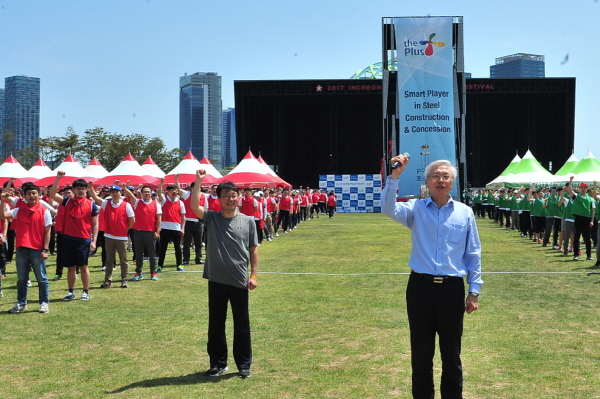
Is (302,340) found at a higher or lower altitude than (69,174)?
lower

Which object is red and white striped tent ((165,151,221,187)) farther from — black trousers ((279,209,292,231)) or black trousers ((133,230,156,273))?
black trousers ((133,230,156,273))

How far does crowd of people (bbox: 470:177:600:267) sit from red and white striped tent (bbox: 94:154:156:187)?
14.6 m

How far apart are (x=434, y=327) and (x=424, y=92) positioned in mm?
32395

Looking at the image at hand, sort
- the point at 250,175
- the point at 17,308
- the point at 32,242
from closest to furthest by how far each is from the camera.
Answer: the point at 32,242 < the point at 17,308 < the point at 250,175

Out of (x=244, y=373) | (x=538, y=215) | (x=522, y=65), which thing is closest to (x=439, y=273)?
(x=244, y=373)

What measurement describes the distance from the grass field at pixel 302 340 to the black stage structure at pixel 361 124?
3726 cm

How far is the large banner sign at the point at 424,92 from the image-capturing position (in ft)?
118

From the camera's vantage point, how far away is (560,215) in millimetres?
20500

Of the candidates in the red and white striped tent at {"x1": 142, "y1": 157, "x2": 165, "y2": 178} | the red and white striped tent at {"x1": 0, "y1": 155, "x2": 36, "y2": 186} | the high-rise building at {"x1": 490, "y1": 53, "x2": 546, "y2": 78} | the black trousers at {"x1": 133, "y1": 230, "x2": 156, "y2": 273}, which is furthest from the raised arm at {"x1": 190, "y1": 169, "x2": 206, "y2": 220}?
the high-rise building at {"x1": 490, "y1": 53, "x2": 546, "y2": 78}

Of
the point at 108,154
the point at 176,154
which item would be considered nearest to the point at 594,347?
the point at 108,154

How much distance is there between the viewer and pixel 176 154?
241ft

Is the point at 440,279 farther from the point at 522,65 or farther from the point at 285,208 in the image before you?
the point at 522,65

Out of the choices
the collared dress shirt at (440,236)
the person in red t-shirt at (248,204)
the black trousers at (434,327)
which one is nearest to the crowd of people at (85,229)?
the person in red t-shirt at (248,204)

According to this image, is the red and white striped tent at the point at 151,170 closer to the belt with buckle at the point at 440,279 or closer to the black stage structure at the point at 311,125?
the black stage structure at the point at 311,125
